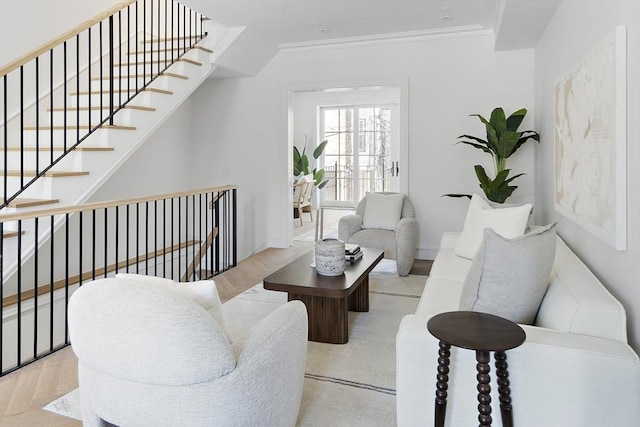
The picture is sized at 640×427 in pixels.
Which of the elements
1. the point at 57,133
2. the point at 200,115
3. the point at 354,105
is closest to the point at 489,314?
the point at 57,133

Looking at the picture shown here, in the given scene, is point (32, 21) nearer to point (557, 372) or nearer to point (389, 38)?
point (389, 38)

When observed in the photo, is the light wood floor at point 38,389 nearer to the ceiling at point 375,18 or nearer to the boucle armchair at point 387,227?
the boucle armchair at point 387,227

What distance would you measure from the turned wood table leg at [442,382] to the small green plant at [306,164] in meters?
7.38

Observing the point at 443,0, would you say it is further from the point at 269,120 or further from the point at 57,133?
the point at 57,133

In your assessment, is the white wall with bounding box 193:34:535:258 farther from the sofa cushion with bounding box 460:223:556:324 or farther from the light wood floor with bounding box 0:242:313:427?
the light wood floor with bounding box 0:242:313:427

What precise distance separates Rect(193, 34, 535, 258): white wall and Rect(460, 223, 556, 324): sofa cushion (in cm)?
347

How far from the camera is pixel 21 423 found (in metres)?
2.06

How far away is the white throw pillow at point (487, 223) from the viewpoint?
9.63 ft

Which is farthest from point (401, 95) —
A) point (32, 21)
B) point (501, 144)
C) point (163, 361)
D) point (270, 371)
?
point (163, 361)

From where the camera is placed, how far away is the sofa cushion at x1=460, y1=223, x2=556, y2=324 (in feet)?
5.86

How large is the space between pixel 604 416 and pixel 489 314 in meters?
0.48

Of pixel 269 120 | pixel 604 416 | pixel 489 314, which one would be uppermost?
pixel 269 120

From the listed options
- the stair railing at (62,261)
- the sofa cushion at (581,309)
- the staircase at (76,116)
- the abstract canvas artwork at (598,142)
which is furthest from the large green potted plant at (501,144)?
the staircase at (76,116)

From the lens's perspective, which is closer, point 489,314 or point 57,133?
point 489,314
